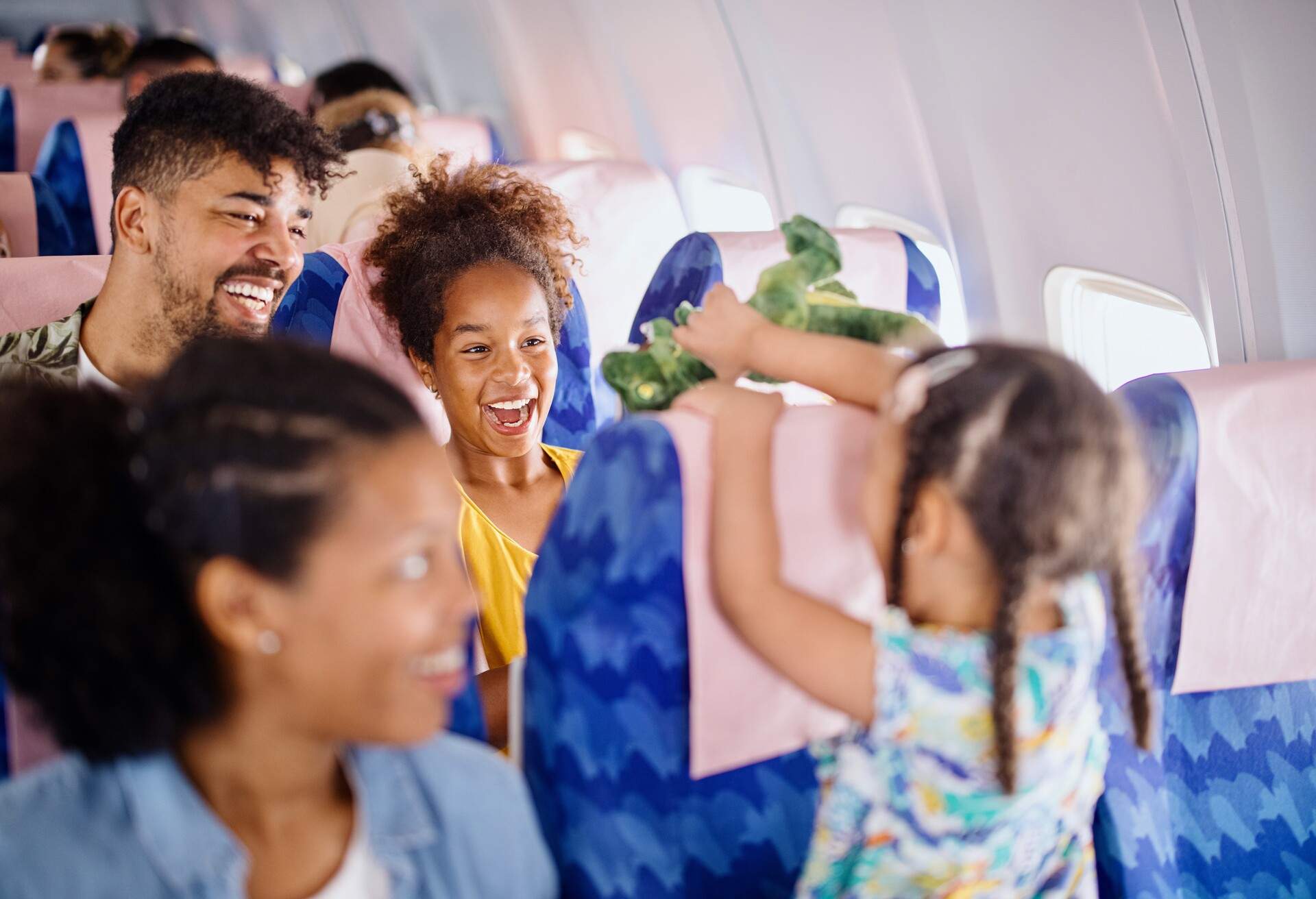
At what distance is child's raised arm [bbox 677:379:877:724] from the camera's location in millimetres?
1158

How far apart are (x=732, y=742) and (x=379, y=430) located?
1.65ft

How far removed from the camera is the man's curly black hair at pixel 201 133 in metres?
2.11

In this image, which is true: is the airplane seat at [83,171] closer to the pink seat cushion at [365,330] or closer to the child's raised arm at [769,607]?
the pink seat cushion at [365,330]

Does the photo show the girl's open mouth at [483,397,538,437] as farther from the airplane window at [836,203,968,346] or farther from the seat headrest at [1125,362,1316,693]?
the airplane window at [836,203,968,346]

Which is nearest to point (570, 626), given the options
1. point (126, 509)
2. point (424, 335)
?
point (126, 509)

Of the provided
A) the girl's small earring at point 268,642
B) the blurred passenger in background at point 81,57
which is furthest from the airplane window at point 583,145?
the girl's small earring at point 268,642

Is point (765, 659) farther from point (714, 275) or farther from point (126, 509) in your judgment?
point (714, 275)

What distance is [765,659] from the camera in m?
1.20

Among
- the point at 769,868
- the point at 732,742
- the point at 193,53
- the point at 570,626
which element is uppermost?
the point at 193,53

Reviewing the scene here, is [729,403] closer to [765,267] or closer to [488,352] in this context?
[765,267]

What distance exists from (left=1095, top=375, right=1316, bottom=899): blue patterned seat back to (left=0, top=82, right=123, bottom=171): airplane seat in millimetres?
3410

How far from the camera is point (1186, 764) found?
1571 mm

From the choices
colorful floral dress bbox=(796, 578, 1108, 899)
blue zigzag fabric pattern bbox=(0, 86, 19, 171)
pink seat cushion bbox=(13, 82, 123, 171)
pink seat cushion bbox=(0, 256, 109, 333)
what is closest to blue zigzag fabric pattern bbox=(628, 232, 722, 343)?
colorful floral dress bbox=(796, 578, 1108, 899)

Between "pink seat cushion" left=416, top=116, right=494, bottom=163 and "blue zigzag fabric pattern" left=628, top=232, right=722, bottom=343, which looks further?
"pink seat cushion" left=416, top=116, right=494, bottom=163
